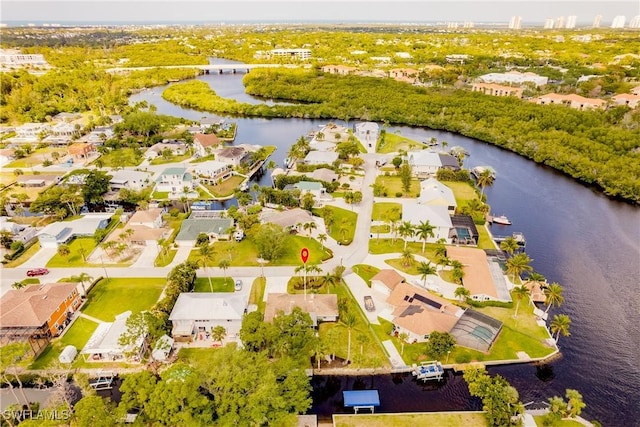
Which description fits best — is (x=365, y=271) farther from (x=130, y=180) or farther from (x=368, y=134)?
(x=368, y=134)

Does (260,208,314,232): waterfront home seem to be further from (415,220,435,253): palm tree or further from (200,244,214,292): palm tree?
(415,220,435,253): palm tree

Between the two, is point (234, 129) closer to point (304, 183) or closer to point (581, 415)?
point (304, 183)

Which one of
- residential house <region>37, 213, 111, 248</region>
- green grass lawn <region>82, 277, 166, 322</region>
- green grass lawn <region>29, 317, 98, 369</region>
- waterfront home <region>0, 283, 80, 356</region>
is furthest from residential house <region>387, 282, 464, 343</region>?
residential house <region>37, 213, 111, 248</region>

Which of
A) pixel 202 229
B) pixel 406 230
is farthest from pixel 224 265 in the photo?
pixel 406 230

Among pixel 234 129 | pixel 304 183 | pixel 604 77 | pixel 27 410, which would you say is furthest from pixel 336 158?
pixel 604 77

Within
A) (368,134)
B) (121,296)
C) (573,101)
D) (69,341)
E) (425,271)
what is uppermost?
(573,101)

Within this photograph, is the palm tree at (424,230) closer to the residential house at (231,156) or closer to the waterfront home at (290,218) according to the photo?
the waterfront home at (290,218)
